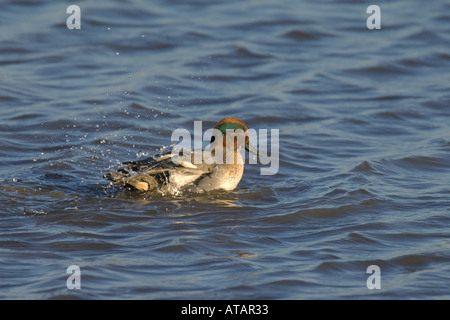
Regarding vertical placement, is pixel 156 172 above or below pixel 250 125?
below

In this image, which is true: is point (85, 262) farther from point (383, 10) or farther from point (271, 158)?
point (383, 10)

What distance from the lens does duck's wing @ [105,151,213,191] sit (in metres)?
7.41

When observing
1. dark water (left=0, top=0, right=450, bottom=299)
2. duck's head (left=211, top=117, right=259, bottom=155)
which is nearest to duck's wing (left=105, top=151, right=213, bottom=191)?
dark water (left=0, top=0, right=450, bottom=299)

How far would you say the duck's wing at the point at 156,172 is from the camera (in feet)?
24.3

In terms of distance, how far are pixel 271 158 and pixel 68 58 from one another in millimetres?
4877

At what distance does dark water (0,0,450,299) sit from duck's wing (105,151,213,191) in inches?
7.6

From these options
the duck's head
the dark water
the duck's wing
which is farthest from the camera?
the duck's head

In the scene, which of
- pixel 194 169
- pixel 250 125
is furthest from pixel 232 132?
pixel 250 125

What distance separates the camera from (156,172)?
746cm

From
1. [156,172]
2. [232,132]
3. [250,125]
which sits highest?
[250,125]

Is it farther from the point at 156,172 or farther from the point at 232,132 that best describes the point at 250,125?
the point at 156,172

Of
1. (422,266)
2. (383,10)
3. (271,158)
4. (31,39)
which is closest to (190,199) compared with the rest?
(271,158)

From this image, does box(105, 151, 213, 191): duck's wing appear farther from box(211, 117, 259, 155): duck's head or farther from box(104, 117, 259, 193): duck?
box(211, 117, 259, 155): duck's head

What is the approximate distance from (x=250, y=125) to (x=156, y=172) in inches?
118
